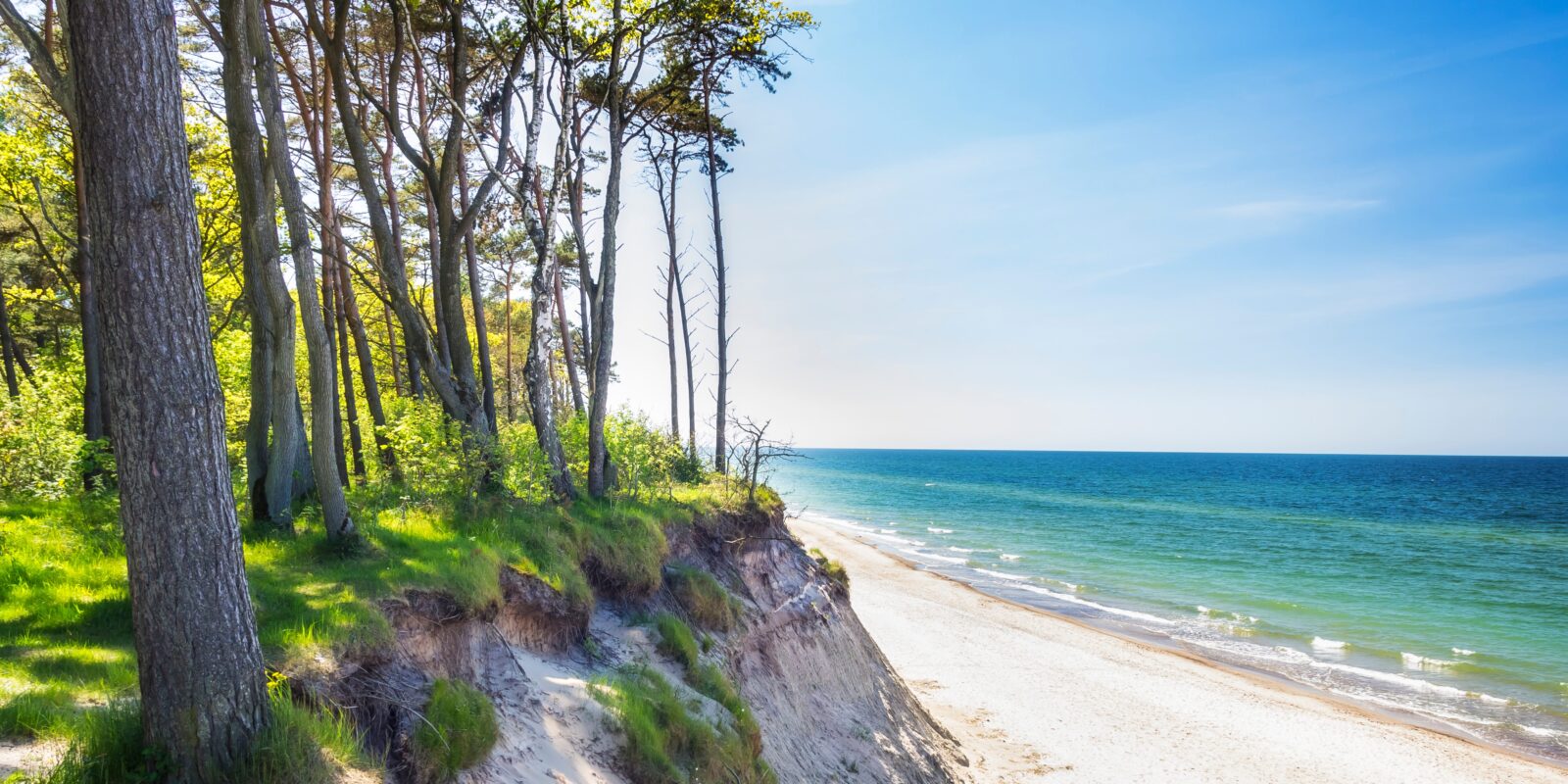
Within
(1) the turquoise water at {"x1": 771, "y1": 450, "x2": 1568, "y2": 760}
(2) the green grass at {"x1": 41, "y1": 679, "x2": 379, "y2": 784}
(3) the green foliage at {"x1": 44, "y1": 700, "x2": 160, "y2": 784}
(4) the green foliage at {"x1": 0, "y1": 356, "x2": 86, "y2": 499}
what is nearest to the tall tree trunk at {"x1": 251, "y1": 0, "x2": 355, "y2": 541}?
(2) the green grass at {"x1": 41, "y1": 679, "x2": 379, "y2": 784}

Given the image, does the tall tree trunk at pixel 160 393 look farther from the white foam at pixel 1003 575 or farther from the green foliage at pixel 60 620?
the white foam at pixel 1003 575

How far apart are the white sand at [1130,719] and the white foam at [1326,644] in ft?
16.1

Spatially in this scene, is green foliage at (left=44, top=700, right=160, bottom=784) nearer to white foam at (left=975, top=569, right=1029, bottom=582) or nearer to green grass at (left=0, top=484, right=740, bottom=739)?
green grass at (left=0, top=484, right=740, bottom=739)

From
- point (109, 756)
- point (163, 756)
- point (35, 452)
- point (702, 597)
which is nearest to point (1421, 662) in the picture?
point (702, 597)

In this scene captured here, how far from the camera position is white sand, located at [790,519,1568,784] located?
14516 millimetres

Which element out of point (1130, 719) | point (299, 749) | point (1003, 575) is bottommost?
point (1130, 719)

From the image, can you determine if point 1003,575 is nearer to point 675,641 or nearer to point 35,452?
point 675,641

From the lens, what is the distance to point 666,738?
735 cm

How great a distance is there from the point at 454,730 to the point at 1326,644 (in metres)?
27.0

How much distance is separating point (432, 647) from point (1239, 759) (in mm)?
16092

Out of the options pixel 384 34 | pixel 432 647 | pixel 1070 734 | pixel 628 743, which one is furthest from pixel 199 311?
pixel 1070 734

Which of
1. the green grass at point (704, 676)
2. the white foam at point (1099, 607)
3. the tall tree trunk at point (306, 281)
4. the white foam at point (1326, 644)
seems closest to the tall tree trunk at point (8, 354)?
the tall tree trunk at point (306, 281)

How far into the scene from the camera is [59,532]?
7.00 metres

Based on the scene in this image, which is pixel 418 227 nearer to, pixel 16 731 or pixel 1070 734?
pixel 16 731
